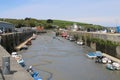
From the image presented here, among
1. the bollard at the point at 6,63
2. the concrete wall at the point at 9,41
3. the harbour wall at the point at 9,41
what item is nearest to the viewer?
the bollard at the point at 6,63

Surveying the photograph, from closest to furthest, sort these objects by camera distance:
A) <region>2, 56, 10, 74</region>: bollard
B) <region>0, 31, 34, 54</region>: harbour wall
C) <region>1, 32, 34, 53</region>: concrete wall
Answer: <region>2, 56, 10, 74</region>: bollard
<region>0, 31, 34, 54</region>: harbour wall
<region>1, 32, 34, 53</region>: concrete wall

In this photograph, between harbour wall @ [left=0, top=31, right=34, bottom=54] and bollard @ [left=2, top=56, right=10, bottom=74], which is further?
harbour wall @ [left=0, top=31, right=34, bottom=54]

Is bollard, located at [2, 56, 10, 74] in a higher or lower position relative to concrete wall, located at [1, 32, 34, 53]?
higher

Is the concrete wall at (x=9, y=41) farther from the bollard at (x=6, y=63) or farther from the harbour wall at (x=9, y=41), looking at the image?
the bollard at (x=6, y=63)

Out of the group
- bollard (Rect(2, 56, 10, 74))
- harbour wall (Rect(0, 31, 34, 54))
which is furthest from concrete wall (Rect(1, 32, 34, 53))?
bollard (Rect(2, 56, 10, 74))

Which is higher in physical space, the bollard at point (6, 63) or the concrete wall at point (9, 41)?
the bollard at point (6, 63)

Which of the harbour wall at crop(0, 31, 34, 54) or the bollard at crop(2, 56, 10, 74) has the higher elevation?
the bollard at crop(2, 56, 10, 74)

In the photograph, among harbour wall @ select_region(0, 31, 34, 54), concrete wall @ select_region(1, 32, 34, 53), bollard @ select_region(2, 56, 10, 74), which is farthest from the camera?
concrete wall @ select_region(1, 32, 34, 53)

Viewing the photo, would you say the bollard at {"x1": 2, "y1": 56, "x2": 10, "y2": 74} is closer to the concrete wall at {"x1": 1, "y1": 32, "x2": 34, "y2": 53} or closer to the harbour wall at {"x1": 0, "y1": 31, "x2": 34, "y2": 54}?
the harbour wall at {"x1": 0, "y1": 31, "x2": 34, "y2": 54}

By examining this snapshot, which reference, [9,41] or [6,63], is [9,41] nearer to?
[9,41]

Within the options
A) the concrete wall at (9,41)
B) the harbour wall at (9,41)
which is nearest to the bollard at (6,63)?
the harbour wall at (9,41)

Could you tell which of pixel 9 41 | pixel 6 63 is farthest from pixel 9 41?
pixel 6 63

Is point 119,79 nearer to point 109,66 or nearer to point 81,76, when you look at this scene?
point 81,76

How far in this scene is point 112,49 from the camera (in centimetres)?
4838
